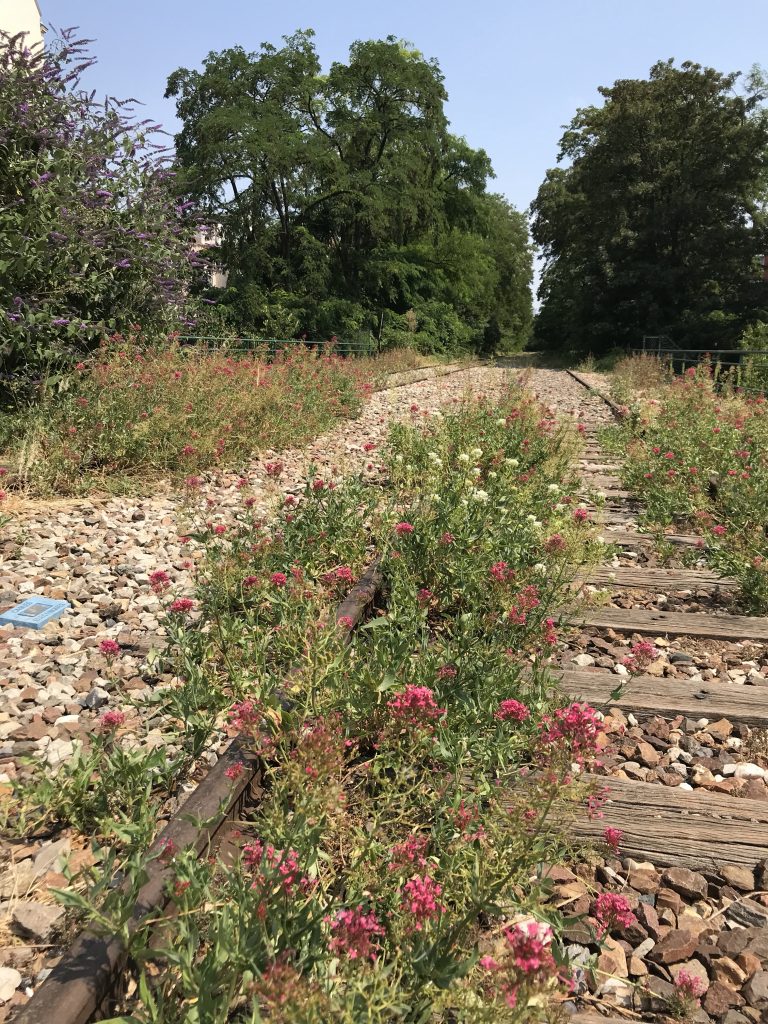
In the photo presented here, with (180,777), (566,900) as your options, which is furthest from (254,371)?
(566,900)

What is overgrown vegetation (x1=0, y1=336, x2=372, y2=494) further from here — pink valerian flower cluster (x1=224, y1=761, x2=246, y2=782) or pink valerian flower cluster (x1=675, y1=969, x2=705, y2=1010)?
pink valerian flower cluster (x1=675, y1=969, x2=705, y2=1010)

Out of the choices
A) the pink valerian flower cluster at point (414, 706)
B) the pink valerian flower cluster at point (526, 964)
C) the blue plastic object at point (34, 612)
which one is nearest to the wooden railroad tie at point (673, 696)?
the pink valerian flower cluster at point (414, 706)

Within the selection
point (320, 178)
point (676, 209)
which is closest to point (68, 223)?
point (320, 178)

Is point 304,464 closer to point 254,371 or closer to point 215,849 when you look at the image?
point 254,371

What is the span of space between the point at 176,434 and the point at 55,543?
2.28m

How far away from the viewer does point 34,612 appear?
370 centimetres

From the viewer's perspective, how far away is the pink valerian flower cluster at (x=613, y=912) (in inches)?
71.9

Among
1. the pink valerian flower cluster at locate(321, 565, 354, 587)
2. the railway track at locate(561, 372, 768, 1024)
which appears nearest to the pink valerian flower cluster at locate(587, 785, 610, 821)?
the railway track at locate(561, 372, 768, 1024)

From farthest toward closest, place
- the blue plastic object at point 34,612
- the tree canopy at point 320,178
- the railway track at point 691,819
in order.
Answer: the tree canopy at point 320,178
the blue plastic object at point 34,612
the railway track at point 691,819

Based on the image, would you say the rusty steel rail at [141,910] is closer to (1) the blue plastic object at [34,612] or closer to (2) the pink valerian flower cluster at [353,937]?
(2) the pink valerian flower cluster at [353,937]

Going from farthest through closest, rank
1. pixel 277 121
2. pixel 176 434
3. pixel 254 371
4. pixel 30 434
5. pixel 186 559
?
pixel 277 121 → pixel 254 371 → pixel 176 434 → pixel 30 434 → pixel 186 559

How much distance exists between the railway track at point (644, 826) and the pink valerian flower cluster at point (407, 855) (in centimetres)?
50

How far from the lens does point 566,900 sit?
2033mm

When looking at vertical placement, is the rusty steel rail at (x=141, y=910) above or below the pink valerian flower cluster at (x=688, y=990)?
above
